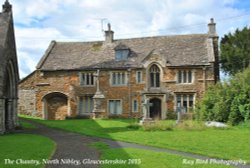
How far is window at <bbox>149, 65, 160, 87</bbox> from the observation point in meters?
38.5

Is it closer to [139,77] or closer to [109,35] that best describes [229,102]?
[139,77]

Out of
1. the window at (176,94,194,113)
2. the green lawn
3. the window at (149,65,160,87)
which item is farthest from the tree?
the green lawn

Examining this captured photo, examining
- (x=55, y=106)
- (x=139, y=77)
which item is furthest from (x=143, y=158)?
(x=55, y=106)

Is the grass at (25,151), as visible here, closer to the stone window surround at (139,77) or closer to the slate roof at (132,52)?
the stone window surround at (139,77)

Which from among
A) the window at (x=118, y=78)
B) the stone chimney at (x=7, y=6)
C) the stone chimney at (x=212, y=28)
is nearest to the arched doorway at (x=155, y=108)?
the window at (x=118, y=78)

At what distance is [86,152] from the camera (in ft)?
49.7

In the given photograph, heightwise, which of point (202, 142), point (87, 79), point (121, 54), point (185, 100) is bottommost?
point (202, 142)

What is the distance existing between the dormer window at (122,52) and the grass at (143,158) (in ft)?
80.8

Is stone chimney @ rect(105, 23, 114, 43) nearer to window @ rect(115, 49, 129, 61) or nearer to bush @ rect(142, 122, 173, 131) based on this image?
window @ rect(115, 49, 129, 61)

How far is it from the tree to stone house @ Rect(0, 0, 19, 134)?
28.3 m

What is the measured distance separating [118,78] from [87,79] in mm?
3422

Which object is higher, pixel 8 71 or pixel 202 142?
pixel 8 71

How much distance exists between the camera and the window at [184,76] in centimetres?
3759

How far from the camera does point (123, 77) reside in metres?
39.3
